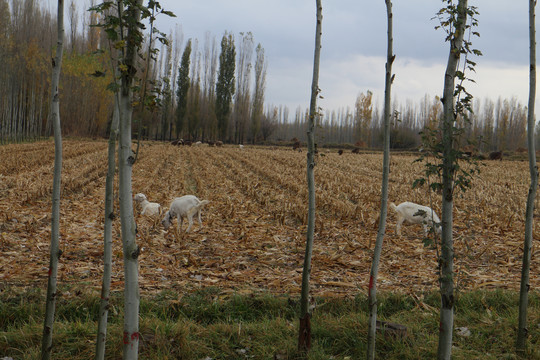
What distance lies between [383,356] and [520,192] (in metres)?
13.1

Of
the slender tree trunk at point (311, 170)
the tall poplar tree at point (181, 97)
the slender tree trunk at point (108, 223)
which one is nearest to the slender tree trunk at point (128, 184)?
the slender tree trunk at point (108, 223)

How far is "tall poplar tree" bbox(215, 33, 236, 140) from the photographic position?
50.3 meters

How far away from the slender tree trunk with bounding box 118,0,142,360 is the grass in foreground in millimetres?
1217

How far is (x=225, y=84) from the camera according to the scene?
5144 centimetres

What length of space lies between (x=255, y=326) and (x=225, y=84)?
50.0m

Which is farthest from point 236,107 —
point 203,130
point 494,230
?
point 494,230

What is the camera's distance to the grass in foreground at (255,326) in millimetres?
3152

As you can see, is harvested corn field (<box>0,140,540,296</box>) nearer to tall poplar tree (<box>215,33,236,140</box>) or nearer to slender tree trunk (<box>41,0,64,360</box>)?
slender tree trunk (<box>41,0,64,360</box>)

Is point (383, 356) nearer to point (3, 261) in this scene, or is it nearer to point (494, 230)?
point (3, 261)

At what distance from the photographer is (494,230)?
7.81 m

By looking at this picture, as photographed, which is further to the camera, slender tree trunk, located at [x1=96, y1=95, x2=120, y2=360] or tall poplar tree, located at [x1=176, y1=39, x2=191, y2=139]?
tall poplar tree, located at [x1=176, y1=39, x2=191, y2=139]

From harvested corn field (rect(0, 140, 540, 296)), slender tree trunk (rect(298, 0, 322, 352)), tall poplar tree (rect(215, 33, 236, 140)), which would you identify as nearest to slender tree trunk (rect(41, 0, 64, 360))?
harvested corn field (rect(0, 140, 540, 296))

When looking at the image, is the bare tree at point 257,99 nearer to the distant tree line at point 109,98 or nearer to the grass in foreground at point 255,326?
the distant tree line at point 109,98

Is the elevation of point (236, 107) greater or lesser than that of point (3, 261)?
greater
